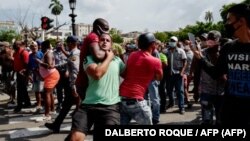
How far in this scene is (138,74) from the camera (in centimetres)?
522

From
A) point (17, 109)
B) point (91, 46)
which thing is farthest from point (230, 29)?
point (17, 109)

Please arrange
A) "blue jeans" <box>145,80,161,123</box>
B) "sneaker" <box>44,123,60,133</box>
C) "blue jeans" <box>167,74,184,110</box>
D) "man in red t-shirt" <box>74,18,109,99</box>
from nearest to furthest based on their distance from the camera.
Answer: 1. "man in red t-shirt" <box>74,18,109,99</box>
2. "sneaker" <box>44,123,60,133</box>
3. "blue jeans" <box>145,80,161,123</box>
4. "blue jeans" <box>167,74,184,110</box>

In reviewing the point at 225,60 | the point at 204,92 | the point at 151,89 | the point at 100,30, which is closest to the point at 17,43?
the point at 151,89

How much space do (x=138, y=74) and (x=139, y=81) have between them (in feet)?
0.30

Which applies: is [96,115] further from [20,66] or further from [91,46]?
[20,66]

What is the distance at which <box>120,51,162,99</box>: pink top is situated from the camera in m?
5.14

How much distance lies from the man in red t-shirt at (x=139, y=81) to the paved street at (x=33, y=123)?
211 centimetres

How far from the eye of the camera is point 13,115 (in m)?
10.4

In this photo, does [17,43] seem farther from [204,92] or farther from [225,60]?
[225,60]

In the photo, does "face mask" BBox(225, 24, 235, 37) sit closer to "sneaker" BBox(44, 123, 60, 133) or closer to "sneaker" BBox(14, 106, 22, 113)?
"sneaker" BBox(44, 123, 60, 133)

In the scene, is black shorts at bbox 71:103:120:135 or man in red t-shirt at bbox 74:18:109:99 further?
man in red t-shirt at bbox 74:18:109:99

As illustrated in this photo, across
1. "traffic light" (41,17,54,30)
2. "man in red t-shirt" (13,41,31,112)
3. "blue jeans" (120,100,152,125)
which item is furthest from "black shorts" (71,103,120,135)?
"traffic light" (41,17,54,30)

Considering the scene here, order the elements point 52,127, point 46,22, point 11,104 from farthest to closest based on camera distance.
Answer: point 46,22 < point 11,104 < point 52,127

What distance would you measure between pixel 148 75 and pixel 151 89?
2957mm
